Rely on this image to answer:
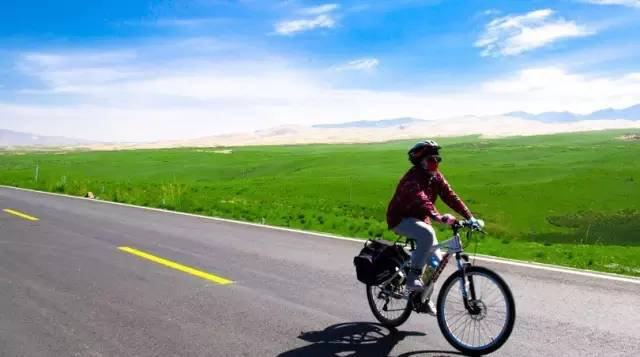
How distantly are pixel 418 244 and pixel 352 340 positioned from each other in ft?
4.18

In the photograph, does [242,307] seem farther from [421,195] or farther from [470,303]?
[470,303]

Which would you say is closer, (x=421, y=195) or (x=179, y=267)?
(x=421, y=195)

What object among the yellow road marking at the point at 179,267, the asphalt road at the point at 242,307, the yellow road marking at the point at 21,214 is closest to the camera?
the asphalt road at the point at 242,307

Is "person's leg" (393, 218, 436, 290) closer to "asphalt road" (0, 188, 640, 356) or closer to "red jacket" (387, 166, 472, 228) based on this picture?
"red jacket" (387, 166, 472, 228)

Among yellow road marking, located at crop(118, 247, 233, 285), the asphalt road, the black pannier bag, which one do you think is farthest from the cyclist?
yellow road marking, located at crop(118, 247, 233, 285)

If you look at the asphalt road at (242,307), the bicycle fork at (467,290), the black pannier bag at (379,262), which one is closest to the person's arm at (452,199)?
the bicycle fork at (467,290)

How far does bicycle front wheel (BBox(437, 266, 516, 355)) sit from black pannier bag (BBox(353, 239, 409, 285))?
0.73 m

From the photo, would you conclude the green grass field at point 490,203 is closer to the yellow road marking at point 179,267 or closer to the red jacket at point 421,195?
the red jacket at point 421,195

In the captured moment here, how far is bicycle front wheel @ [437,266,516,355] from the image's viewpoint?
5344 mm

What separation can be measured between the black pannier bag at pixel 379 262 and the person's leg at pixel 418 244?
275 millimetres

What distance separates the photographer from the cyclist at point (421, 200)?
5883mm

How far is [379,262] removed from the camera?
6.39 metres

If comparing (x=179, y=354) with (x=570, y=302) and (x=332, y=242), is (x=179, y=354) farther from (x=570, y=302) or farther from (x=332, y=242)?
(x=332, y=242)

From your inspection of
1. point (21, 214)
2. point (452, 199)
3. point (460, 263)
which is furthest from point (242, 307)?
point (21, 214)
